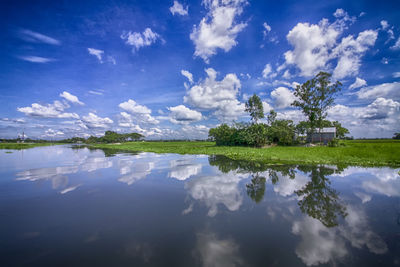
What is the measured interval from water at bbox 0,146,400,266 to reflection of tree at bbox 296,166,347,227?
4 centimetres

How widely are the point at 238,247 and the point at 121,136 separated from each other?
6041 inches

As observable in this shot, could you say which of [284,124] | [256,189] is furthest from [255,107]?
[256,189]

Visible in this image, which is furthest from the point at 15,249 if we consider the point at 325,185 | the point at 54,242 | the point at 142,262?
the point at 325,185

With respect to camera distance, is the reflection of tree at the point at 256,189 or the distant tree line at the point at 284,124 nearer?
the reflection of tree at the point at 256,189

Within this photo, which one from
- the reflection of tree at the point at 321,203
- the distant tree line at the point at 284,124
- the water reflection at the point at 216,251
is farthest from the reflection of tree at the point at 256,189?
the distant tree line at the point at 284,124

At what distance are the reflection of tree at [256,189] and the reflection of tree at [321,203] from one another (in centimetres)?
172

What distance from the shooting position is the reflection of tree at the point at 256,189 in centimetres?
796

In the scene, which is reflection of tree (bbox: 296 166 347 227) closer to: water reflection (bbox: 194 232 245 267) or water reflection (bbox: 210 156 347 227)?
water reflection (bbox: 210 156 347 227)

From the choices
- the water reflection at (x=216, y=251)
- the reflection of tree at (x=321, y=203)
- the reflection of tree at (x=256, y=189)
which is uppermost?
the water reflection at (x=216, y=251)

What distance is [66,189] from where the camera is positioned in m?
9.30

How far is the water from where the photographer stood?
12.8 feet

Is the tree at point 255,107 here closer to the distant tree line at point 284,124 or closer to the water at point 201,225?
the distant tree line at point 284,124

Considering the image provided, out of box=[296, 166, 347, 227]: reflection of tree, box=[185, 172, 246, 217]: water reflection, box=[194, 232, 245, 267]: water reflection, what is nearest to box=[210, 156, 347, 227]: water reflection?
box=[296, 166, 347, 227]: reflection of tree

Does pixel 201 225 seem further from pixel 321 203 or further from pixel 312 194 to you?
pixel 312 194
